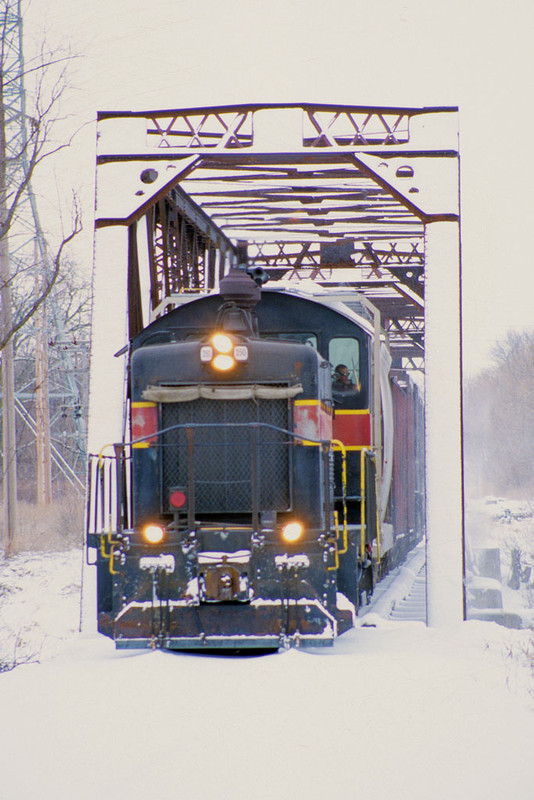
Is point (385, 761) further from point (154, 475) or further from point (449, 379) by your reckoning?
point (449, 379)

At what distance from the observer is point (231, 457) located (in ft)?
26.3

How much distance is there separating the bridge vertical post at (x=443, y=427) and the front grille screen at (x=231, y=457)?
249 centimetres

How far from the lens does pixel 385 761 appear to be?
15.7 ft

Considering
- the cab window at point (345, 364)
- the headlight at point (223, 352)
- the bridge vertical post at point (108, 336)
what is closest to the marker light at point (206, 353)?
the headlight at point (223, 352)

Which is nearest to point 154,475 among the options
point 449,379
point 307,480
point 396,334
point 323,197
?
point 307,480

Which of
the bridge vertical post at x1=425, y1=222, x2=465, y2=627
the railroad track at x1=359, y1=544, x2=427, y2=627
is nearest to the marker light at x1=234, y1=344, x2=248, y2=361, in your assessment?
the bridge vertical post at x1=425, y1=222, x2=465, y2=627

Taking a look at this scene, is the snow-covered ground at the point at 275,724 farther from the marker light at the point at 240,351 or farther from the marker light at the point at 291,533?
the marker light at the point at 240,351

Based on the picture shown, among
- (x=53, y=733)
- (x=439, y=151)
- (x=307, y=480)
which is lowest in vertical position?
(x=53, y=733)

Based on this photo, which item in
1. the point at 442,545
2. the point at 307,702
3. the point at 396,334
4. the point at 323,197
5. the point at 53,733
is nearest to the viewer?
the point at 53,733

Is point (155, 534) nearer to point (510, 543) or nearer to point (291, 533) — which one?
point (291, 533)

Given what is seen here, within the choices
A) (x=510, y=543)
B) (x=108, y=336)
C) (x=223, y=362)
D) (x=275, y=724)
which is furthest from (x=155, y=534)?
(x=510, y=543)

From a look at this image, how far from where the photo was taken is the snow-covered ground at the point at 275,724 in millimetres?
4542

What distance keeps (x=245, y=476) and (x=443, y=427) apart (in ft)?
9.39

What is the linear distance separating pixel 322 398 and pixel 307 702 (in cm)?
296
